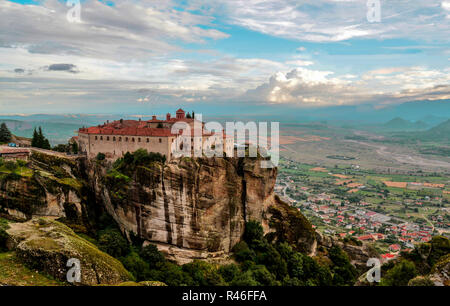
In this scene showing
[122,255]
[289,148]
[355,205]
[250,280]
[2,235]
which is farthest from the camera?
[289,148]

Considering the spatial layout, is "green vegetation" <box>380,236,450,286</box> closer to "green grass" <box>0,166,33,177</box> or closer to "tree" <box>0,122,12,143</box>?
"green grass" <box>0,166,33,177</box>

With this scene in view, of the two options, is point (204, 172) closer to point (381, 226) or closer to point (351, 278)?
point (351, 278)

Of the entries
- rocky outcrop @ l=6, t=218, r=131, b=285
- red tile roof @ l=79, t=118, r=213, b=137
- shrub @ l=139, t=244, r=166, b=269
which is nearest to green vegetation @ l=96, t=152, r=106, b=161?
red tile roof @ l=79, t=118, r=213, b=137

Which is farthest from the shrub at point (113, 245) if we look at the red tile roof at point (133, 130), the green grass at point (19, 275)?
the green grass at point (19, 275)

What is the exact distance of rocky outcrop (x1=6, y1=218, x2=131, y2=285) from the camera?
13945mm

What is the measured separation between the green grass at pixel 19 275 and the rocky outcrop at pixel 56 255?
10.5 inches

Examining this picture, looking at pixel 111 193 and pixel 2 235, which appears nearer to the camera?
pixel 2 235

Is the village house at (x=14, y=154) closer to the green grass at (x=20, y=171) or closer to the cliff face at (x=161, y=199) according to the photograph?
the cliff face at (x=161, y=199)

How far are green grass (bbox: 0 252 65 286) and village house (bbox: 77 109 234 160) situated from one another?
20.8m

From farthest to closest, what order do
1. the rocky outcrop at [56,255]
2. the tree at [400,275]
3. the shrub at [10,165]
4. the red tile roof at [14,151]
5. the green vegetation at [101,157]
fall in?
1. the green vegetation at [101,157]
2. the red tile roof at [14,151]
3. the shrub at [10,165]
4. the tree at [400,275]
5. the rocky outcrop at [56,255]

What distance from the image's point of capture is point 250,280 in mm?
26469

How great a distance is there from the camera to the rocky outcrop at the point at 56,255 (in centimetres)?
1395
